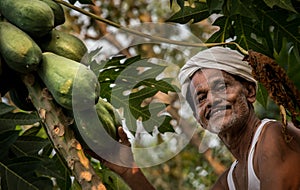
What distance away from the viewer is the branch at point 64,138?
1360 mm

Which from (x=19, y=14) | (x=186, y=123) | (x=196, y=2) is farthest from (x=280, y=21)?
(x=19, y=14)

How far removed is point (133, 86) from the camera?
1.91m

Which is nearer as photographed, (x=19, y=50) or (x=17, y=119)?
(x=19, y=50)

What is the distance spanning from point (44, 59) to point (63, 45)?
0.08 metres

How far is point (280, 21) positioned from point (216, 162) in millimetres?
3436

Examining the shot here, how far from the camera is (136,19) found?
5.96m

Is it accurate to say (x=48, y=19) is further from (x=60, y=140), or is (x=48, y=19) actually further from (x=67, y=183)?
(x=67, y=183)

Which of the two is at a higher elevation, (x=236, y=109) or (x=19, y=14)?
(x=19, y=14)

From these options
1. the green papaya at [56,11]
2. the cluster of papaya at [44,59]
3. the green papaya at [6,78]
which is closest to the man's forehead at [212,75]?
the cluster of papaya at [44,59]

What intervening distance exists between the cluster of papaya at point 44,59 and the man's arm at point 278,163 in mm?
367

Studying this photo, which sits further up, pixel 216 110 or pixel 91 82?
pixel 91 82

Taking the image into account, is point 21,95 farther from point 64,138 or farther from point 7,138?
point 64,138

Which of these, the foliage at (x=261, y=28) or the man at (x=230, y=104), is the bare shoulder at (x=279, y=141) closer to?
the man at (x=230, y=104)

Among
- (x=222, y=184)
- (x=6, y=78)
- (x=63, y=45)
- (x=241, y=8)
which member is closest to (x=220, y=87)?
(x=241, y=8)
